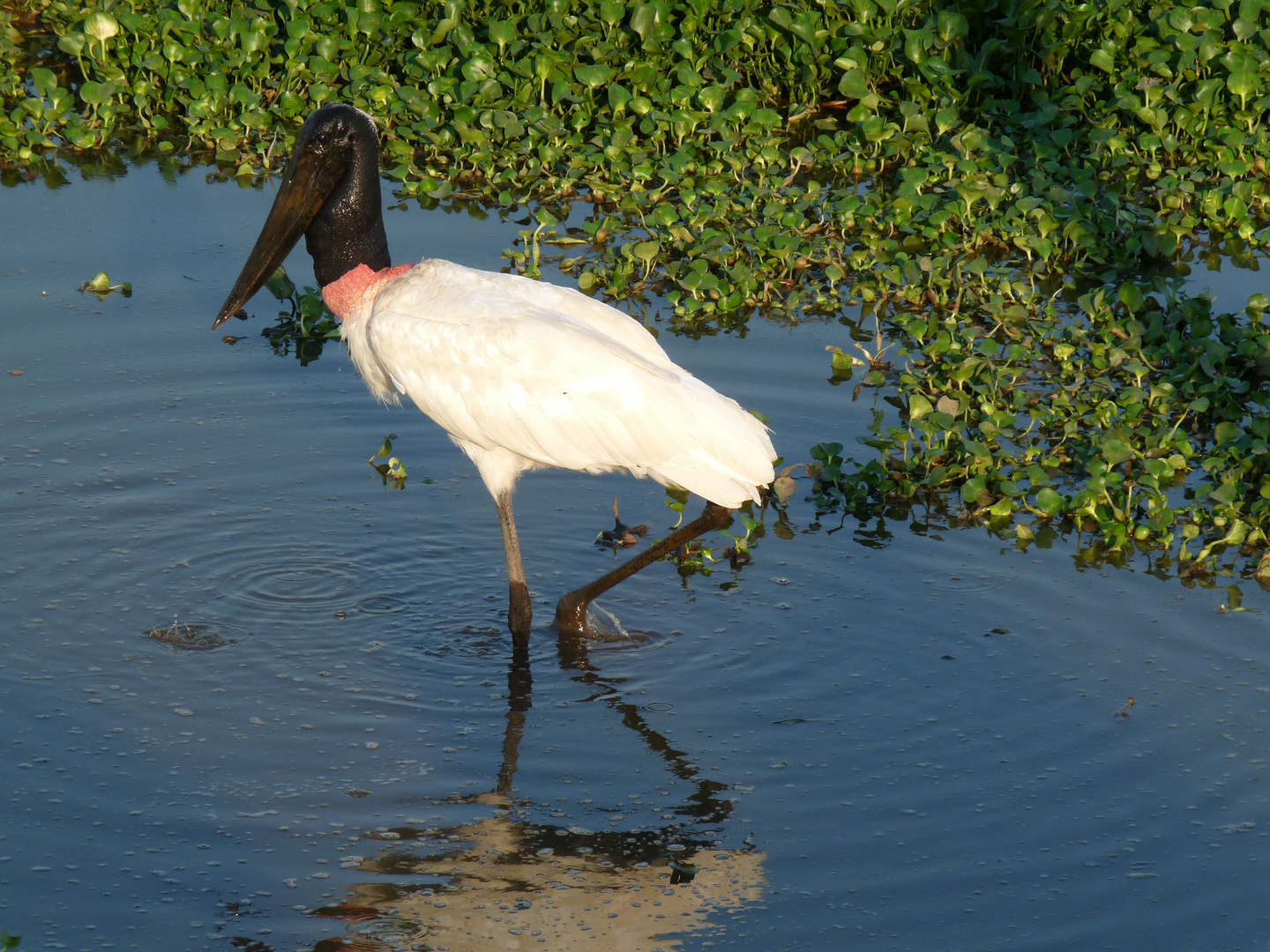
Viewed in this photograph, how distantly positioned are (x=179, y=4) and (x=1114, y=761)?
6115 millimetres

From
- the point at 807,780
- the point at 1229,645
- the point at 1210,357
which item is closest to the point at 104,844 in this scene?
the point at 807,780

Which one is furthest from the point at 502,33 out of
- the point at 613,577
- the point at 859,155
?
the point at 613,577

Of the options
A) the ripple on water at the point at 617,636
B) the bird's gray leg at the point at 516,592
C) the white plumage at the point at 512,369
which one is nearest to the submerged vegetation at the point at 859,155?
the ripple on water at the point at 617,636

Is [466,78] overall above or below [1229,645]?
above

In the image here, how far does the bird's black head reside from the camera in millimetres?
4879

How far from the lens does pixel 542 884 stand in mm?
3680

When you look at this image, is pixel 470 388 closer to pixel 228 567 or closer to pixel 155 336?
pixel 228 567

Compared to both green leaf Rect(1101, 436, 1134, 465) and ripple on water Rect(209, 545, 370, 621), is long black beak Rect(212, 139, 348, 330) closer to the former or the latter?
ripple on water Rect(209, 545, 370, 621)

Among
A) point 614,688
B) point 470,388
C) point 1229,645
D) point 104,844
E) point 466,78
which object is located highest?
point 466,78

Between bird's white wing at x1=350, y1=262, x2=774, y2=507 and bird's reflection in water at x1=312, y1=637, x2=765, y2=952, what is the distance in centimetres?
94

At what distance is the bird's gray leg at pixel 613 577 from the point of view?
4797mm

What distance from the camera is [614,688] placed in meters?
4.55

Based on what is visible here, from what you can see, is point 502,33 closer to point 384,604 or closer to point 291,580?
point 291,580

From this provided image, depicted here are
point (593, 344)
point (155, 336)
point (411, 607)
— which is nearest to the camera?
point (593, 344)
